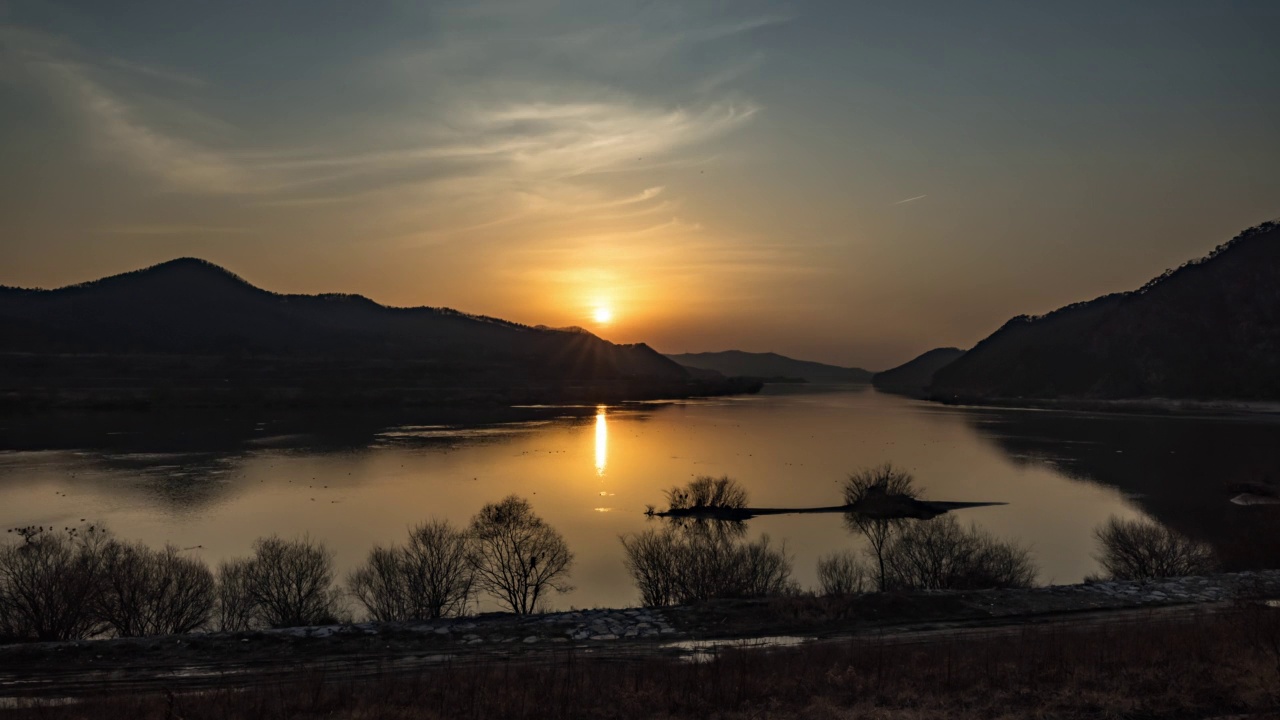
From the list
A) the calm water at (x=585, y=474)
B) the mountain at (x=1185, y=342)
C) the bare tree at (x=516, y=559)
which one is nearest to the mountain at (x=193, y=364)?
the calm water at (x=585, y=474)

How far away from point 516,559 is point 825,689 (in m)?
19.5

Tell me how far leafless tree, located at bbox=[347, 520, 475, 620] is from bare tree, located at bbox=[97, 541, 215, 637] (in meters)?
4.82

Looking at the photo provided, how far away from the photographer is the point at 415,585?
2459 centimetres

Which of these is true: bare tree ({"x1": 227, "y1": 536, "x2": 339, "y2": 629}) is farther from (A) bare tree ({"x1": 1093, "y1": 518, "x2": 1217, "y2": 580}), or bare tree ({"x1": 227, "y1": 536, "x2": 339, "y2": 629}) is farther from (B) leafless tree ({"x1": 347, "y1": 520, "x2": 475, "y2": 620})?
(A) bare tree ({"x1": 1093, "y1": 518, "x2": 1217, "y2": 580})

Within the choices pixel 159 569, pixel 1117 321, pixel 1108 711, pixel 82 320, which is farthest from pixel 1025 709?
pixel 82 320

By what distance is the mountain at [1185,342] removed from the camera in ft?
448

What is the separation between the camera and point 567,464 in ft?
209

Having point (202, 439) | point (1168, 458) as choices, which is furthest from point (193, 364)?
point (1168, 458)

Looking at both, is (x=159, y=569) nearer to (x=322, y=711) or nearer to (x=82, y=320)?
(x=322, y=711)

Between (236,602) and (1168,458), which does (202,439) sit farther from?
(1168,458)

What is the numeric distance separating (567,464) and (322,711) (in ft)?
174

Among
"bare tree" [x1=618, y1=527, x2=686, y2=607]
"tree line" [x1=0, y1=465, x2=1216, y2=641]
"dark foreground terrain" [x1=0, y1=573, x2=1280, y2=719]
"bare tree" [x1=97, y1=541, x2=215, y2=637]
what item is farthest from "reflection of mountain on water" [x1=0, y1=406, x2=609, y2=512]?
"dark foreground terrain" [x1=0, y1=573, x2=1280, y2=719]

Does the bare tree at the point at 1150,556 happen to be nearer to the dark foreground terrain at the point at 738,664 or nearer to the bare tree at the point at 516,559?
the dark foreground terrain at the point at 738,664

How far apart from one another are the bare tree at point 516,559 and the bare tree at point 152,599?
8.84 meters
